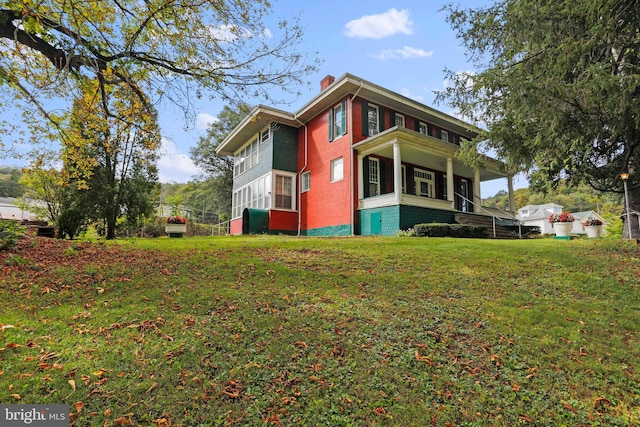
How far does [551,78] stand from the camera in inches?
243

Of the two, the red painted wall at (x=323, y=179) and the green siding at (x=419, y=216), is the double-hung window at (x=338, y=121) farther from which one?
the green siding at (x=419, y=216)

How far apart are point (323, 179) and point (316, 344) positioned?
1266cm

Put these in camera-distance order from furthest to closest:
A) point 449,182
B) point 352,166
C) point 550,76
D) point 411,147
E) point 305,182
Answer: point 305,182
point 449,182
point 352,166
point 411,147
point 550,76

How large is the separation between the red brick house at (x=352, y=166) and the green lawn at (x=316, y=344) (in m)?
7.98

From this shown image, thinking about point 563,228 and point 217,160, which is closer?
point 563,228

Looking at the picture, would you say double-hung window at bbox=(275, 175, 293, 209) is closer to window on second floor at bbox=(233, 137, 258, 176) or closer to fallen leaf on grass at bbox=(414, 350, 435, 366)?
window on second floor at bbox=(233, 137, 258, 176)

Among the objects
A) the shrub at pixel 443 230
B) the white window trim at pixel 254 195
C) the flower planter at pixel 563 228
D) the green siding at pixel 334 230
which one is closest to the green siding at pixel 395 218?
the green siding at pixel 334 230

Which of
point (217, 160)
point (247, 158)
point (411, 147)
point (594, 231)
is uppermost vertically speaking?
point (217, 160)

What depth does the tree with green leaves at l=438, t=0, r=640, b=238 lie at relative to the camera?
593cm

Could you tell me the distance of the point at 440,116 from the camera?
17.3 metres

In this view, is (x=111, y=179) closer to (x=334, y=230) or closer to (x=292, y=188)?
(x=292, y=188)

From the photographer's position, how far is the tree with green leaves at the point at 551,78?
5934 mm

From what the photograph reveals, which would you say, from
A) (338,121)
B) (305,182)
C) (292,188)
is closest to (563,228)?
(338,121)

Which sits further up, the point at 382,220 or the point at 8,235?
the point at 382,220
